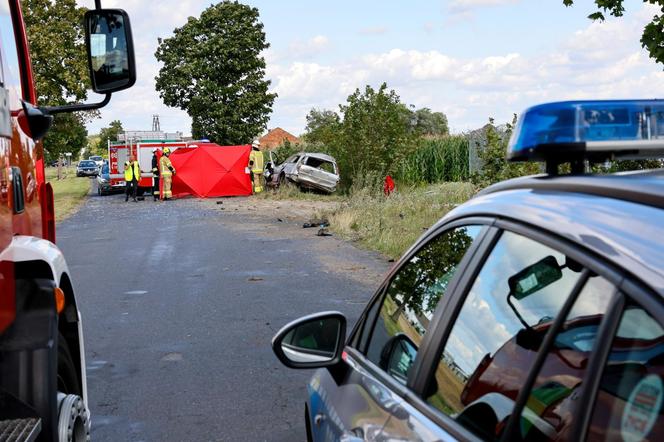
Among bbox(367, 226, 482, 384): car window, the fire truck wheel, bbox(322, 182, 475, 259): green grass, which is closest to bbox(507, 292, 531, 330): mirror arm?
bbox(367, 226, 482, 384): car window

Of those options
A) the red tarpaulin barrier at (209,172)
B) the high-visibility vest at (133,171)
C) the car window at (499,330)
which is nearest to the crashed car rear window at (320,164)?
the red tarpaulin barrier at (209,172)

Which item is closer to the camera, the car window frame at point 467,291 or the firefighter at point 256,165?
the car window frame at point 467,291

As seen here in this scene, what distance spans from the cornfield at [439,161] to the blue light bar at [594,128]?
1292 inches

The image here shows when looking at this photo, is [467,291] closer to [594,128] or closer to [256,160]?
[594,128]

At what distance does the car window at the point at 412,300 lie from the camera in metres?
2.63

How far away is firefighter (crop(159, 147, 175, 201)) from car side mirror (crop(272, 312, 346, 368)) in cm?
3223

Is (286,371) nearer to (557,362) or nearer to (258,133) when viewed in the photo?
(557,362)

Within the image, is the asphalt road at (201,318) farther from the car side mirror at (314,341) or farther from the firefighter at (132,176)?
the firefighter at (132,176)

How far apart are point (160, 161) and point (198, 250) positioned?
19.0 metres

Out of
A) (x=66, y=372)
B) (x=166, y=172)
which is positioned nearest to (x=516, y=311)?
(x=66, y=372)

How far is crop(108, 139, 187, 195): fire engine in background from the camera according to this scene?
3976 centimetres

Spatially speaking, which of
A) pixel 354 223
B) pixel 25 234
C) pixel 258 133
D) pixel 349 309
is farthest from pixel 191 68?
pixel 25 234

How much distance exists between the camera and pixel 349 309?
10.2 meters

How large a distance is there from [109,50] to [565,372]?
3.25 metres
